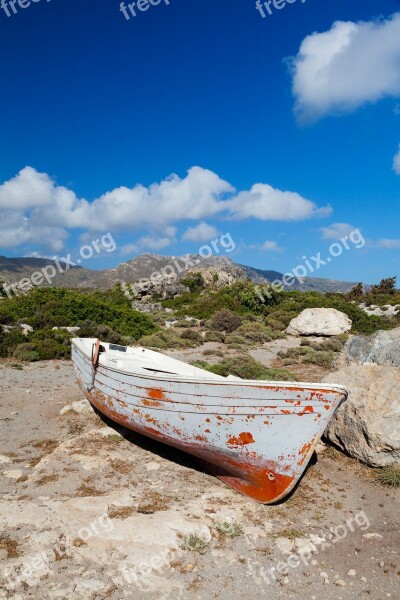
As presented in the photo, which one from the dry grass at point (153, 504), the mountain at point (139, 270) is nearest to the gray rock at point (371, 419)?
the dry grass at point (153, 504)

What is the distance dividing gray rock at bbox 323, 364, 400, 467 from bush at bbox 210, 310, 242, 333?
1936cm

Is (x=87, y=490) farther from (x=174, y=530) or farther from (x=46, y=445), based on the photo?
(x=46, y=445)

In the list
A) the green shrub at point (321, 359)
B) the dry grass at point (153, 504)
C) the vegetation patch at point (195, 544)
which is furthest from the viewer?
the green shrub at point (321, 359)

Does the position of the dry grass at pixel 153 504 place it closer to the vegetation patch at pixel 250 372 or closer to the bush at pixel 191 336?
the vegetation patch at pixel 250 372

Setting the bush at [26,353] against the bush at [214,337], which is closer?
the bush at [26,353]

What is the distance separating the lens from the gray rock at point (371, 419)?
6996 mm

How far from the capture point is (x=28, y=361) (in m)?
16.0

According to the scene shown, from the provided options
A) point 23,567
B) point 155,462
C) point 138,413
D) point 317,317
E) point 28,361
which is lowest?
point 317,317

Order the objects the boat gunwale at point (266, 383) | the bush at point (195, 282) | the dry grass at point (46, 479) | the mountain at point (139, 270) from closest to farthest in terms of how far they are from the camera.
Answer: the boat gunwale at point (266, 383)
the dry grass at point (46, 479)
the bush at point (195, 282)
the mountain at point (139, 270)

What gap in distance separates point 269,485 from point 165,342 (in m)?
16.0

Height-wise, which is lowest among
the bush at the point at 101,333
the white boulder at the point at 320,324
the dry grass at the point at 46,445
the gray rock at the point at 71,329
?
the white boulder at the point at 320,324

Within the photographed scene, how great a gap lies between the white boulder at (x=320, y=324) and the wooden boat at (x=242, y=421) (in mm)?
20787

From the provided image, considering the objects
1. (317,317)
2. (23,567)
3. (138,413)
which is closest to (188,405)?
(138,413)

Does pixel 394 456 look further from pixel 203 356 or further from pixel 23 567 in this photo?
pixel 203 356
